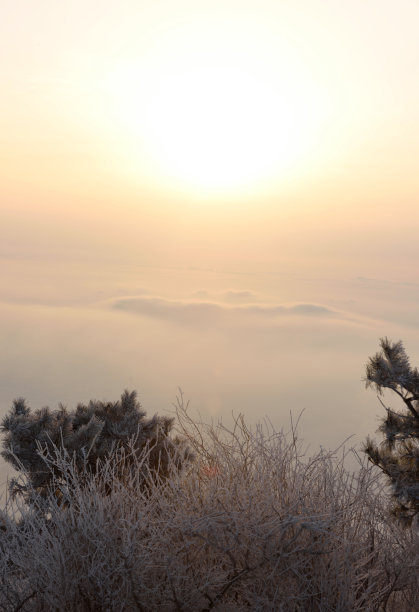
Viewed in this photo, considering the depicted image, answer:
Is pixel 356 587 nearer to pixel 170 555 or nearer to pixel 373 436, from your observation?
pixel 170 555

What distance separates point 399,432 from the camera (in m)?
14.1

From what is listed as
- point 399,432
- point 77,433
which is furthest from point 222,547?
point 77,433

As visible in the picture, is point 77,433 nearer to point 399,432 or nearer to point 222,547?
point 399,432

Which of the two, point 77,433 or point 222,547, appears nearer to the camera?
point 222,547

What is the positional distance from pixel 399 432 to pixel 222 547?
8.42 metres

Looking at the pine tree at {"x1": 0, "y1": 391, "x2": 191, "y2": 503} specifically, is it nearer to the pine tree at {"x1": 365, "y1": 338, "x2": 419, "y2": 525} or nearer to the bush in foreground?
the pine tree at {"x1": 365, "y1": 338, "x2": 419, "y2": 525}

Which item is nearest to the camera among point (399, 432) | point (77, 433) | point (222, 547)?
point (222, 547)

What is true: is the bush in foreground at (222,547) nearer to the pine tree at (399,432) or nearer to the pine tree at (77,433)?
the pine tree at (399,432)

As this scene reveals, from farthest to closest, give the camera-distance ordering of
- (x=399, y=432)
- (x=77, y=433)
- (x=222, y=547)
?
(x=77, y=433), (x=399, y=432), (x=222, y=547)

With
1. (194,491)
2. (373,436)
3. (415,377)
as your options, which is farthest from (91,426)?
(194,491)

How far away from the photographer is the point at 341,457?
805 cm

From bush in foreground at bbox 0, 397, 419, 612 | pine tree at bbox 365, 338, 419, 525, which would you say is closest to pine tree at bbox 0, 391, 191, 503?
pine tree at bbox 365, 338, 419, 525

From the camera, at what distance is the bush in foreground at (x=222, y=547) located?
6582 millimetres

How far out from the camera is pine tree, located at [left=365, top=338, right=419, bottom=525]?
513 inches
